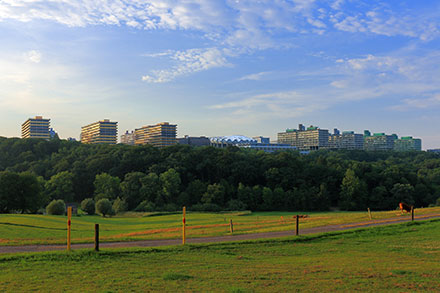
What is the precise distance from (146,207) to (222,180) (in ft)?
90.3

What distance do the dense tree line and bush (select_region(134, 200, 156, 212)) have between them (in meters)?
0.27

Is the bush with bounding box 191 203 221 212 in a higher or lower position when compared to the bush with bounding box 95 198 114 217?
lower

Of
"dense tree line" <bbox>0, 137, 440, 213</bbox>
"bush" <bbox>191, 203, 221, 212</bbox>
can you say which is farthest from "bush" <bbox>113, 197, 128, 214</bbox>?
"bush" <bbox>191, 203, 221, 212</bbox>

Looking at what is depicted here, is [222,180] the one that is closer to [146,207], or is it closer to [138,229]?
[146,207]

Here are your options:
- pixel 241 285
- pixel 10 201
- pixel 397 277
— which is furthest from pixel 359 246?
pixel 10 201

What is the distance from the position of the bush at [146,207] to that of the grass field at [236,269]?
245 ft

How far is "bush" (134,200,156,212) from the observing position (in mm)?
92250

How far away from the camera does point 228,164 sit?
4737 inches

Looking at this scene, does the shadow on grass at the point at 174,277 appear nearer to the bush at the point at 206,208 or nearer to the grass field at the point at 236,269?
the grass field at the point at 236,269

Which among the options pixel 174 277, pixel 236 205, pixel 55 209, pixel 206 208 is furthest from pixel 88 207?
pixel 174 277

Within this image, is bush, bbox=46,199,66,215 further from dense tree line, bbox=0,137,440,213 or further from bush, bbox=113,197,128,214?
dense tree line, bbox=0,137,440,213

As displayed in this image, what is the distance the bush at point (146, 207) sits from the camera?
9225 centimetres

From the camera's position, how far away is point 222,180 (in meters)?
113

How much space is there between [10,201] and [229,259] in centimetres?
7064
